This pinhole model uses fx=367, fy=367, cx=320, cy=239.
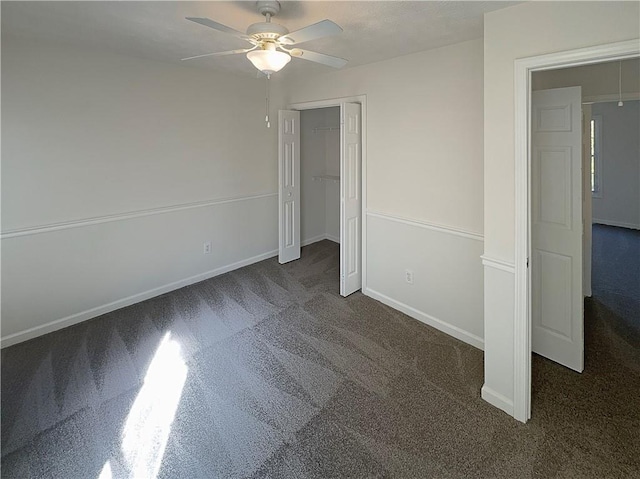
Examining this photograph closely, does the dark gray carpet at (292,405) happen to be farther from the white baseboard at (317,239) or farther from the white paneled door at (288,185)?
the white baseboard at (317,239)

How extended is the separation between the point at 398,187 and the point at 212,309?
7.14ft

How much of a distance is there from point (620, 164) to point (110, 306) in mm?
8323

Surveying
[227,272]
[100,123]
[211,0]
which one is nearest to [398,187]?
[211,0]

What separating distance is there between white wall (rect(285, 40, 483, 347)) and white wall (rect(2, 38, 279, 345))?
5.25 feet

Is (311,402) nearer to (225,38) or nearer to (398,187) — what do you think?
(398,187)

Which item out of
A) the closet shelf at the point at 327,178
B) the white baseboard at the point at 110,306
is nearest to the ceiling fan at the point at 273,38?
the white baseboard at the point at 110,306

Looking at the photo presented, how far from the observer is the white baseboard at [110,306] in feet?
10.1

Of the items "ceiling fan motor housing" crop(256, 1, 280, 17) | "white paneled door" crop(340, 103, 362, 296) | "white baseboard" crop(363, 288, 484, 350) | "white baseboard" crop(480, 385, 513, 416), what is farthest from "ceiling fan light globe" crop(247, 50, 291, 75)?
"white baseboard" crop(363, 288, 484, 350)

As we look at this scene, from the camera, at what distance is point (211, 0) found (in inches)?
81.0

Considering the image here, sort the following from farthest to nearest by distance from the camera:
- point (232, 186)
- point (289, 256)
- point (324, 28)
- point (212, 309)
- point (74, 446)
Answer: point (289, 256) → point (232, 186) → point (212, 309) → point (74, 446) → point (324, 28)

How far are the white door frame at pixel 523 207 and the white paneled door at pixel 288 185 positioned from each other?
3142 millimetres

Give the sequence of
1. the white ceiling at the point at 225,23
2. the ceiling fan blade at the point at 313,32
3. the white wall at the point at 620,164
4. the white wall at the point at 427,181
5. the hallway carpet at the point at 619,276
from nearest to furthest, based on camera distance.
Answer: the ceiling fan blade at the point at 313,32 → the white ceiling at the point at 225,23 → the white wall at the point at 427,181 → the hallway carpet at the point at 619,276 → the white wall at the point at 620,164

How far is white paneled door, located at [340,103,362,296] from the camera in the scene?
3680mm

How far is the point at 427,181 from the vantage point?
3.20 meters
